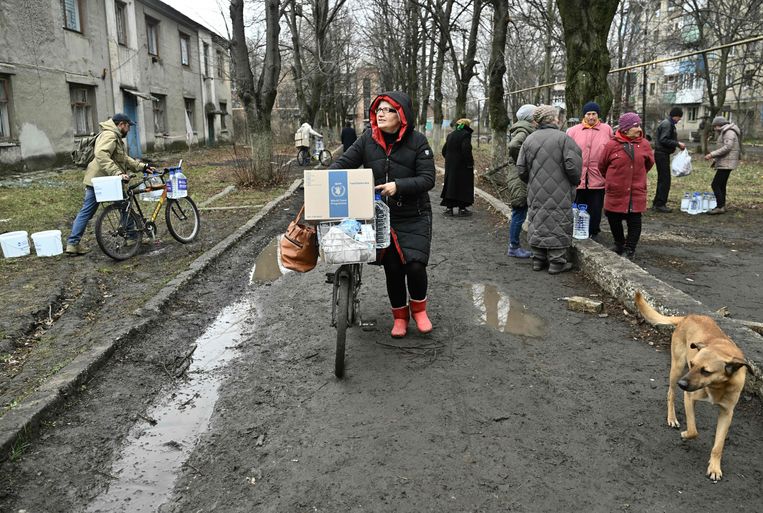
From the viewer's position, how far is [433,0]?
22.6 meters

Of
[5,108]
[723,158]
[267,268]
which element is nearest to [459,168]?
[267,268]

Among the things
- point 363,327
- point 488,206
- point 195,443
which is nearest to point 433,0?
point 488,206

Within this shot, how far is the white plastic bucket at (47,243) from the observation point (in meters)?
7.57

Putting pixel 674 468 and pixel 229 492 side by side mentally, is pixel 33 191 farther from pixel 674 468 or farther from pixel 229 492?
pixel 674 468

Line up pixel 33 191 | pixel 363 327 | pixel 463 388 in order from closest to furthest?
pixel 463 388 → pixel 363 327 → pixel 33 191

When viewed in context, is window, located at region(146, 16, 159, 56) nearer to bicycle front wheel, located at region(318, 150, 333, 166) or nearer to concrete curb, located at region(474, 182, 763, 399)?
bicycle front wheel, located at region(318, 150, 333, 166)

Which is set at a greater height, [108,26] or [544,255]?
[108,26]

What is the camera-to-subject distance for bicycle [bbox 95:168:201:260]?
24.6 ft

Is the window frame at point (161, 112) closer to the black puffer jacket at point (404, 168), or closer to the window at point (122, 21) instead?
the window at point (122, 21)

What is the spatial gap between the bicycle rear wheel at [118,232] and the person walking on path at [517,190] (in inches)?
194

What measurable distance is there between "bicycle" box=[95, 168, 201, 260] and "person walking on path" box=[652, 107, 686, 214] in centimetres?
834

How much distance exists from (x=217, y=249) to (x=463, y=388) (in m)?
5.11

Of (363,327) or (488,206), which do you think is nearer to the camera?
(363,327)

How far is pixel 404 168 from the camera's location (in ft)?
14.6
